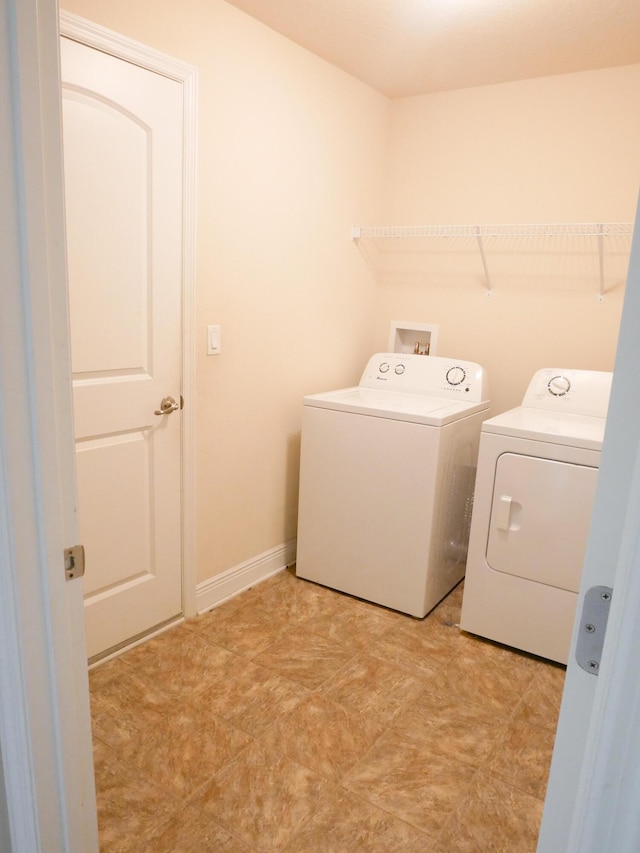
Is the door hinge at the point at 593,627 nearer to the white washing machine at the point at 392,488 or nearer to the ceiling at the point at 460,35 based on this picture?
the white washing machine at the point at 392,488

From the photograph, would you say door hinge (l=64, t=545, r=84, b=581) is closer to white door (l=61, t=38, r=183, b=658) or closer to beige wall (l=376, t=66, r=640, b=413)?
white door (l=61, t=38, r=183, b=658)

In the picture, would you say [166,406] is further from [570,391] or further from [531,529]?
[570,391]

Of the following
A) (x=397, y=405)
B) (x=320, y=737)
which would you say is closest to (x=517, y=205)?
(x=397, y=405)

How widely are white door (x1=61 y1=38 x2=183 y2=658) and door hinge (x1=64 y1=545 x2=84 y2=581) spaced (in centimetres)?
115

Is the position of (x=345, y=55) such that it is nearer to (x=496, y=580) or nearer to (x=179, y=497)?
(x=179, y=497)

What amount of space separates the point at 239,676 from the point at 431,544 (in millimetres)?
940

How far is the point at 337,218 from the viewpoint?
2959mm

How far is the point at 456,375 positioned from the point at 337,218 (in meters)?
0.97

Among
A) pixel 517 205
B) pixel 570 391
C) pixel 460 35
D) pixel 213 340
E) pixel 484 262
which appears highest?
pixel 460 35

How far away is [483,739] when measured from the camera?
1896 millimetres

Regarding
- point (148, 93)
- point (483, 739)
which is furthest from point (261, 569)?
point (148, 93)

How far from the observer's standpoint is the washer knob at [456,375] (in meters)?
2.90

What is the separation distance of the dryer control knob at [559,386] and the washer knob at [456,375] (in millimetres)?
398

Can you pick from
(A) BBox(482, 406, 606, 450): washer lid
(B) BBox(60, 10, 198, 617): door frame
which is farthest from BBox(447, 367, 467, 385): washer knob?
(B) BBox(60, 10, 198, 617): door frame
